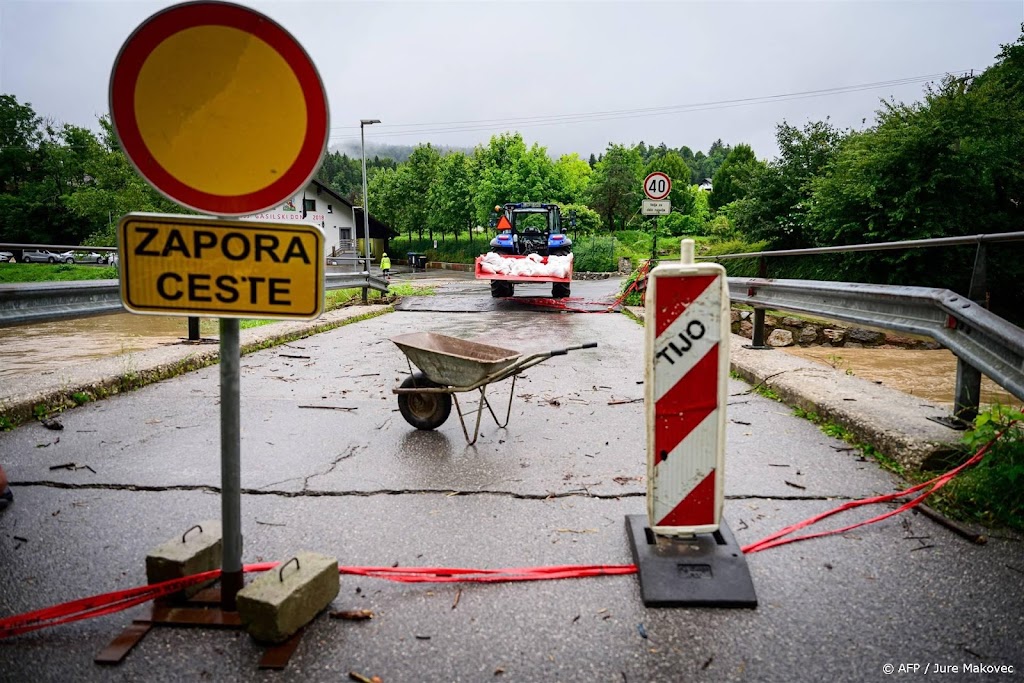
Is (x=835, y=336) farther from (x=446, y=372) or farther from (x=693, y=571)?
(x=693, y=571)

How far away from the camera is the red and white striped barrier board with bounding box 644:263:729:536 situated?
2.29 m

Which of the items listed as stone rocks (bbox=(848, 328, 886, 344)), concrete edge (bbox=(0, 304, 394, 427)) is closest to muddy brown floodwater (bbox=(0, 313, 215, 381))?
concrete edge (bbox=(0, 304, 394, 427))

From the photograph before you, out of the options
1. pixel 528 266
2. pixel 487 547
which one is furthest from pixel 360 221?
pixel 487 547

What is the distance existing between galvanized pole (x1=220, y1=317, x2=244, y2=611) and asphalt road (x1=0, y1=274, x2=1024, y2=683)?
0.18m

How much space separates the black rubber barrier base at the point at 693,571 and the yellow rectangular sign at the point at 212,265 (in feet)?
5.33

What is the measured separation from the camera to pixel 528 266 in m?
16.0

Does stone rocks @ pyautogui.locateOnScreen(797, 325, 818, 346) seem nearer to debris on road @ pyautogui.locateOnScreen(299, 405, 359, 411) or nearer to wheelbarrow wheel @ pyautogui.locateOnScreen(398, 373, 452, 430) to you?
wheelbarrow wheel @ pyautogui.locateOnScreen(398, 373, 452, 430)

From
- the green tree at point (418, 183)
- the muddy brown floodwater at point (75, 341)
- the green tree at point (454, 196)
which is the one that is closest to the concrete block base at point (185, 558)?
the muddy brown floodwater at point (75, 341)

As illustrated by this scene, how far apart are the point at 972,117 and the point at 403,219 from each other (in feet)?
177

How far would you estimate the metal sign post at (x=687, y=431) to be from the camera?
228cm

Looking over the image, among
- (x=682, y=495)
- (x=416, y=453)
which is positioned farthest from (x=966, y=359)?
(x=416, y=453)

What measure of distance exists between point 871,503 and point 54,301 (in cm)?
639

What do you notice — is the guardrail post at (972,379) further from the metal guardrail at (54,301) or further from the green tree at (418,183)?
the green tree at (418,183)

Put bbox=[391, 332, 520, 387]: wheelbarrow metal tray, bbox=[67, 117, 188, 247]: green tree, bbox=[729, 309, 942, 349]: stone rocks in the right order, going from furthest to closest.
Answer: bbox=[67, 117, 188, 247]: green tree, bbox=[729, 309, 942, 349]: stone rocks, bbox=[391, 332, 520, 387]: wheelbarrow metal tray
